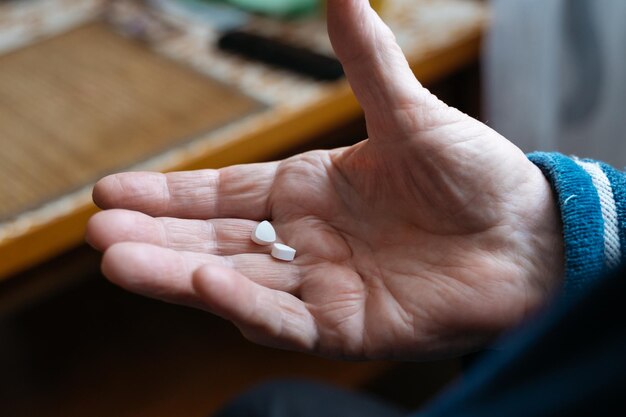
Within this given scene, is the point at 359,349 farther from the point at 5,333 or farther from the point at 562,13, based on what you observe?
the point at 5,333

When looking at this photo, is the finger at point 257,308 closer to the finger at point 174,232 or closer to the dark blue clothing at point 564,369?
the finger at point 174,232

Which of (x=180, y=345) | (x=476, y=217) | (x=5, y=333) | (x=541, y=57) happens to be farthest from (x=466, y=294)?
(x=5, y=333)

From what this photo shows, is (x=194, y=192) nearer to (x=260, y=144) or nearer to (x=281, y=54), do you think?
(x=260, y=144)

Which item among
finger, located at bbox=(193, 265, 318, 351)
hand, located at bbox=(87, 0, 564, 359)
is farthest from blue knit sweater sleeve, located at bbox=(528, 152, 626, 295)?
finger, located at bbox=(193, 265, 318, 351)

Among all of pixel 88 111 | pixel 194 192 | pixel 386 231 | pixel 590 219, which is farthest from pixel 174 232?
pixel 88 111

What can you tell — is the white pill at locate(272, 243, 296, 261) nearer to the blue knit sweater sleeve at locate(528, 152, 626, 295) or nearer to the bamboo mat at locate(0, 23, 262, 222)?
the blue knit sweater sleeve at locate(528, 152, 626, 295)

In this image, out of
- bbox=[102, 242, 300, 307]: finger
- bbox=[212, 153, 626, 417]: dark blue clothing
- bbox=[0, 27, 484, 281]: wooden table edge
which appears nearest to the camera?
bbox=[212, 153, 626, 417]: dark blue clothing

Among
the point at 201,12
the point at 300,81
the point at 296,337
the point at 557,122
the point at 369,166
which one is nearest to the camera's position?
the point at 296,337
